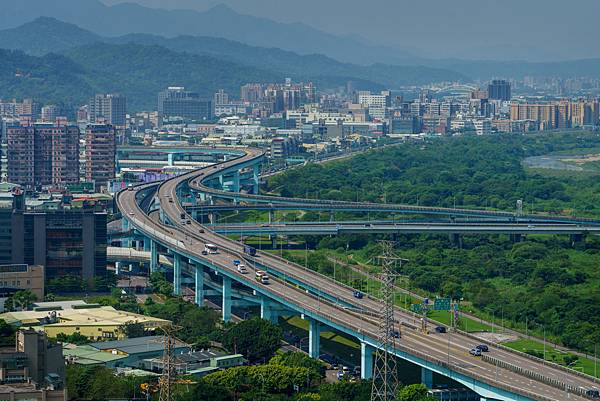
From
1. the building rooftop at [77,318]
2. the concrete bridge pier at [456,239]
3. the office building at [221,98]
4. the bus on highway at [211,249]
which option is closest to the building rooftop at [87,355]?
the building rooftop at [77,318]

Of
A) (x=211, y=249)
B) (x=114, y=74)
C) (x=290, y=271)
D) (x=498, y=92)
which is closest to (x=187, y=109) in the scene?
(x=114, y=74)

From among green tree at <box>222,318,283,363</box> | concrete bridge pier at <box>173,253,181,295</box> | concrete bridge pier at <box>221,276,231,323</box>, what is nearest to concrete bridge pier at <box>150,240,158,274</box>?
concrete bridge pier at <box>173,253,181,295</box>

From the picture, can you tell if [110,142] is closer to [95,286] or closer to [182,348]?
[95,286]

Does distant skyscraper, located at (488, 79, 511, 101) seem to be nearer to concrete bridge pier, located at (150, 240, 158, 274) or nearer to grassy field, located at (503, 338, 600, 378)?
concrete bridge pier, located at (150, 240, 158, 274)

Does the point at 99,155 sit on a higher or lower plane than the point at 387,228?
higher

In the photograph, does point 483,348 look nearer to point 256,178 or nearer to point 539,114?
point 256,178

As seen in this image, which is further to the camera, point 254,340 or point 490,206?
point 490,206

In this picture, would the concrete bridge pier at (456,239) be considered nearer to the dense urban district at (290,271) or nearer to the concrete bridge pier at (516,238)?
the dense urban district at (290,271)
